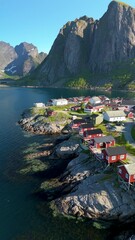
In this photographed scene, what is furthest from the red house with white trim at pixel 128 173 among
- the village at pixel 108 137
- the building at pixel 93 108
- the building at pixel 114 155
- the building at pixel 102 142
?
the building at pixel 93 108

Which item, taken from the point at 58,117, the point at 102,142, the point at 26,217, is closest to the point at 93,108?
the point at 58,117

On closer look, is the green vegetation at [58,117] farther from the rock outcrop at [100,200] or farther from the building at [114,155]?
the rock outcrop at [100,200]

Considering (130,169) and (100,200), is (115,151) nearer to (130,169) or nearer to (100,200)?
(130,169)

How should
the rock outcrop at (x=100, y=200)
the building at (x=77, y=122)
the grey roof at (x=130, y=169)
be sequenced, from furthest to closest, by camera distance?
the building at (x=77, y=122)
the grey roof at (x=130, y=169)
the rock outcrop at (x=100, y=200)

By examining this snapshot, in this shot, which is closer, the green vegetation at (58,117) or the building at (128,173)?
the building at (128,173)

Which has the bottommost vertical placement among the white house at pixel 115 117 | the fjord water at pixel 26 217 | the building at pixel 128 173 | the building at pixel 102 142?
the fjord water at pixel 26 217

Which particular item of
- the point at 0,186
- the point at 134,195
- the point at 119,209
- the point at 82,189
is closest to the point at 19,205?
the point at 0,186

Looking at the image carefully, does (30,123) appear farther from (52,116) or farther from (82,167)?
(82,167)

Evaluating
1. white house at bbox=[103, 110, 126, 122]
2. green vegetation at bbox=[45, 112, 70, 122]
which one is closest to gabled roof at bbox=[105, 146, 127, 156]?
white house at bbox=[103, 110, 126, 122]
